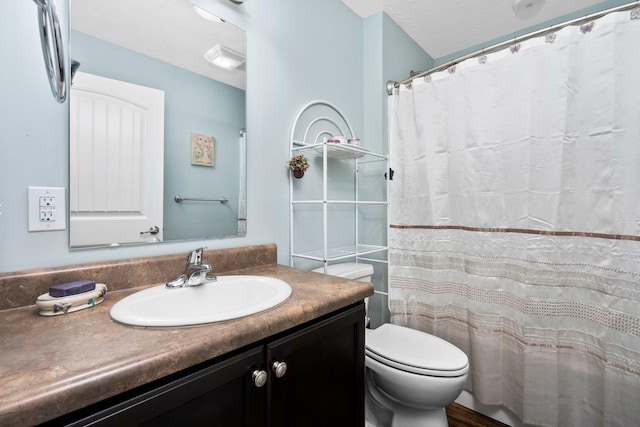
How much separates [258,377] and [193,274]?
0.45 m

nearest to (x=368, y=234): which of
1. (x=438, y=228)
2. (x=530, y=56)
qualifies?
(x=438, y=228)

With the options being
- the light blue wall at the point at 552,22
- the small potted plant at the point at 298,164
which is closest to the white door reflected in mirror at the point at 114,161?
the small potted plant at the point at 298,164

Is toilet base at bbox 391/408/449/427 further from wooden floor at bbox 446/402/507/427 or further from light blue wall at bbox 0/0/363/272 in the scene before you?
light blue wall at bbox 0/0/363/272

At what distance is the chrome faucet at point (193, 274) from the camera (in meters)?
0.96

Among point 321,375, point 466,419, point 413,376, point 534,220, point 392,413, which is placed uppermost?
point 534,220

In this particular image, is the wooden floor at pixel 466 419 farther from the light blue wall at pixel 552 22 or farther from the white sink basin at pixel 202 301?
the light blue wall at pixel 552 22

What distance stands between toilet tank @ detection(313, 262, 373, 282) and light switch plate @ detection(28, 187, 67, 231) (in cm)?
107

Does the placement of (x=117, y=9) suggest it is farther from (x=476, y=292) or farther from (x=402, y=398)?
(x=476, y=292)

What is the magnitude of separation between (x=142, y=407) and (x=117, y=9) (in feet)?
3.86

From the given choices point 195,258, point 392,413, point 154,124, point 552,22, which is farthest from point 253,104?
point 552,22

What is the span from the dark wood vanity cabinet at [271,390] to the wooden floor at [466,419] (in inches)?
35.7

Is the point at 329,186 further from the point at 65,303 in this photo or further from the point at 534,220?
the point at 65,303

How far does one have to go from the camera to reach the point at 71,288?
2.49 feet

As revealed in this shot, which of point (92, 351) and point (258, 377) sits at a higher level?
point (92, 351)
